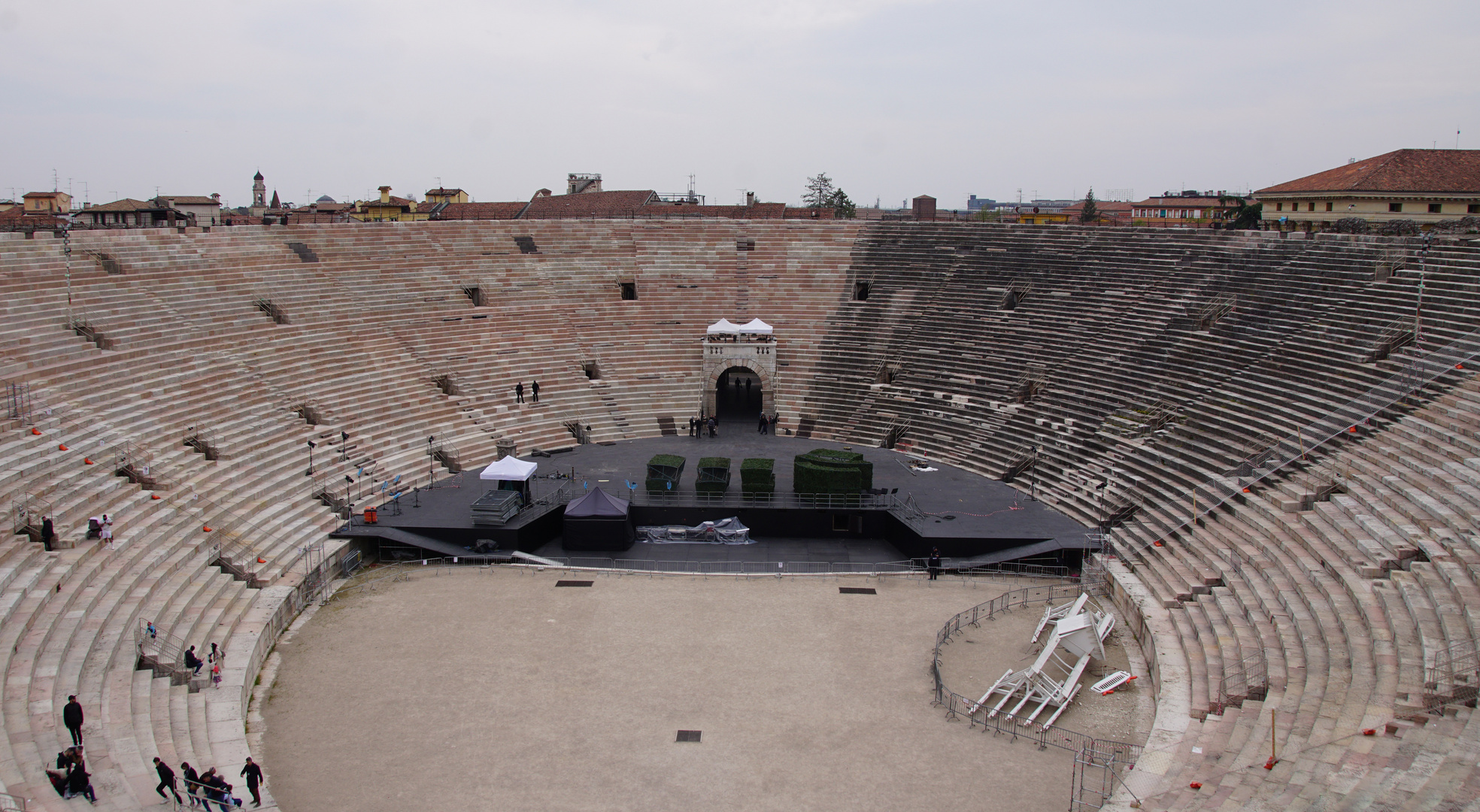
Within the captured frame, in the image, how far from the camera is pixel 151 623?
58.2 ft

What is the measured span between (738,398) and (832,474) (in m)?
15.0

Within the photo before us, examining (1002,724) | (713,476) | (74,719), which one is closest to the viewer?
(74,719)

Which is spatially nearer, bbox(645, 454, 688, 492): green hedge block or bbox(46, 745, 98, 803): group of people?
bbox(46, 745, 98, 803): group of people

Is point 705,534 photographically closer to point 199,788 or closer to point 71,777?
point 199,788

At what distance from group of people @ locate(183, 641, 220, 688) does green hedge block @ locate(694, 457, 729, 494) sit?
1244cm

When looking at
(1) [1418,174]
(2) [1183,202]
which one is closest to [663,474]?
(1) [1418,174]

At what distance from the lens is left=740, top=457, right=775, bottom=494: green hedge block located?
2742cm

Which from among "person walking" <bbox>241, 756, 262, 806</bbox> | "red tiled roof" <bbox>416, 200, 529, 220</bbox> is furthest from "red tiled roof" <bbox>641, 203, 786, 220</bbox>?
→ "person walking" <bbox>241, 756, 262, 806</bbox>

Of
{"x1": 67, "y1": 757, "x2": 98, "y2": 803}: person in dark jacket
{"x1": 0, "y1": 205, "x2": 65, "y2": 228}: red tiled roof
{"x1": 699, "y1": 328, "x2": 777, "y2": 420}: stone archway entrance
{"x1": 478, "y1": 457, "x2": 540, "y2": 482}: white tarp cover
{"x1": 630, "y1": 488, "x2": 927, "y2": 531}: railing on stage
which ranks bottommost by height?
{"x1": 67, "y1": 757, "x2": 98, "y2": 803}: person in dark jacket

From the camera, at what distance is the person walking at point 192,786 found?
13359mm

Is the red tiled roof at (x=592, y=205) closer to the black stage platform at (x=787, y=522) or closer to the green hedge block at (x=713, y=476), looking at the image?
the black stage platform at (x=787, y=522)

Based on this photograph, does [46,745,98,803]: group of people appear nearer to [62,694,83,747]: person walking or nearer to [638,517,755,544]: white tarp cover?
[62,694,83,747]: person walking

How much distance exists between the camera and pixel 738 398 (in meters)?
41.6

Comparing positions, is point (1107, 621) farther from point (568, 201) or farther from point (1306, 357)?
point (568, 201)
